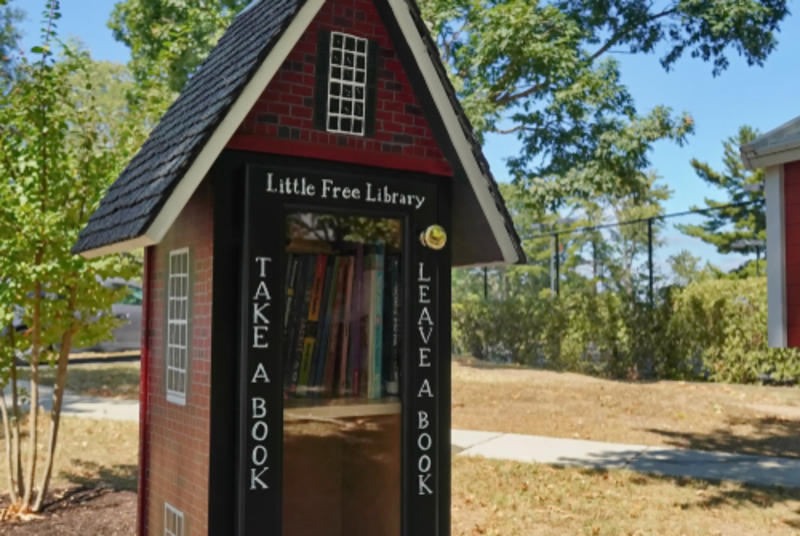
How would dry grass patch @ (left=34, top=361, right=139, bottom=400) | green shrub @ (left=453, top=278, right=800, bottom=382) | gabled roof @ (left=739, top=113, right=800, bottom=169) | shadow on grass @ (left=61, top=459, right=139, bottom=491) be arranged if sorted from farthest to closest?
green shrub @ (left=453, top=278, right=800, bottom=382) → dry grass patch @ (left=34, top=361, right=139, bottom=400) → gabled roof @ (left=739, top=113, right=800, bottom=169) → shadow on grass @ (left=61, top=459, right=139, bottom=491)

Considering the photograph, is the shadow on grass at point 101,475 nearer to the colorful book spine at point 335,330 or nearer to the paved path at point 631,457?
the paved path at point 631,457

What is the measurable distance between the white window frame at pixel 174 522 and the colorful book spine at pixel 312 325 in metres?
0.82

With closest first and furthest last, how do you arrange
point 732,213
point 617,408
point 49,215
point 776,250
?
point 49,215 < point 776,250 < point 617,408 < point 732,213

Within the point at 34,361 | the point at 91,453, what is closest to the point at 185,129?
the point at 34,361

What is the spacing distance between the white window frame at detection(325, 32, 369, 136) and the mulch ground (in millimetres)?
3885

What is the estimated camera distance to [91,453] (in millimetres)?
8945

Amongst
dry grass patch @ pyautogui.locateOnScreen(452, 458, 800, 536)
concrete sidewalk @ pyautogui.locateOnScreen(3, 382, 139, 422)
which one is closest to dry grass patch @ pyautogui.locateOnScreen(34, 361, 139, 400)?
concrete sidewalk @ pyautogui.locateOnScreen(3, 382, 139, 422)

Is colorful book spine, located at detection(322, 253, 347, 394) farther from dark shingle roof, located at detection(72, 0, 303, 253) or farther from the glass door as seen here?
dark shingle roof, located at detection(72, 0, 303, 253)

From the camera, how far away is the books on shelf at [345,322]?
3.81m

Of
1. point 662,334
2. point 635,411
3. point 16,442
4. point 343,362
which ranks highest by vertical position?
point 343,362

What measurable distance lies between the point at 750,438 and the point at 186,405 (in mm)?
8674

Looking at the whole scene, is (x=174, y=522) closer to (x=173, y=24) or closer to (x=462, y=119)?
(x=462, y=119)

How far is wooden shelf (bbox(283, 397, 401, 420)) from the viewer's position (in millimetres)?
3641

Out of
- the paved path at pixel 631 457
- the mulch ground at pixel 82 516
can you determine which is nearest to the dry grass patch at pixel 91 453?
the mulch ground at pixel 82 516
